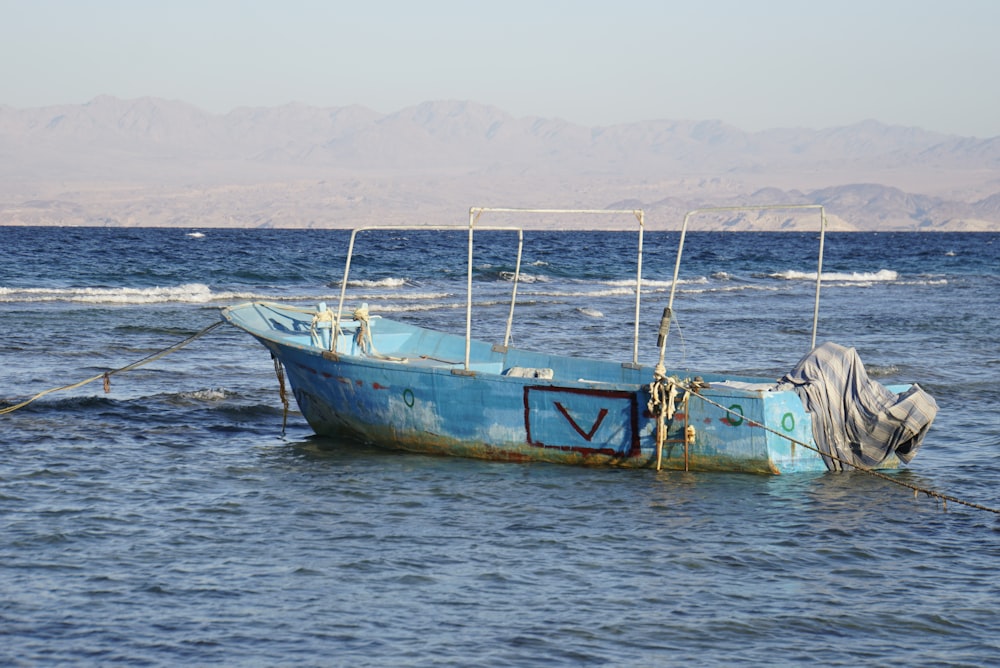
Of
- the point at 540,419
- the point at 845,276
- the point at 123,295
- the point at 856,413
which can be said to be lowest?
the point at 123,295

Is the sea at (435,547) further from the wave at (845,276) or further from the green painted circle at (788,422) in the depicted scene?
the wave at (845,276)

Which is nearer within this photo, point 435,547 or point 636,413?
point 435,547

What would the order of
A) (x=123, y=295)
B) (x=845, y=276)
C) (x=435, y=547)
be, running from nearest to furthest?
(x=435, y=547) < (x=123, y=295) < (x=845, y=276)

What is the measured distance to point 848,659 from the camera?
23.6ft

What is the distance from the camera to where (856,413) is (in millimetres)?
11867

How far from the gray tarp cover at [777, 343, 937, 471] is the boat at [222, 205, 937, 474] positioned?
0.01m

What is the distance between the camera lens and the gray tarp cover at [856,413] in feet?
38.8

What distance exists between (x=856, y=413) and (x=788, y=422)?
2.64ft

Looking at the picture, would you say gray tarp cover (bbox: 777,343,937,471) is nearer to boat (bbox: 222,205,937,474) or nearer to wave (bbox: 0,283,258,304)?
boat (bbox: 222,205,937,474)

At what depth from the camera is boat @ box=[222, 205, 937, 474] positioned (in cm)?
1161

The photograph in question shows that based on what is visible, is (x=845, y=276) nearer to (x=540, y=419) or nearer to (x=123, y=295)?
(x=123, y=295)

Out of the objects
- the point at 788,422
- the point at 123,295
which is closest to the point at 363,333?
the point at 788,422

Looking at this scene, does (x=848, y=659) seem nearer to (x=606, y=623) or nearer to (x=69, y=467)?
(x=606, y=623)

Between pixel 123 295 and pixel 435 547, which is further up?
pixel 123 295
